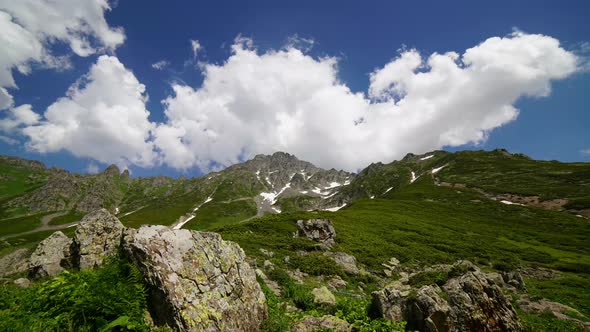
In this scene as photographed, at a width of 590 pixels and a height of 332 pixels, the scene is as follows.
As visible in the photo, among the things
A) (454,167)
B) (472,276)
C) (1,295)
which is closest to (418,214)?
(472,276)

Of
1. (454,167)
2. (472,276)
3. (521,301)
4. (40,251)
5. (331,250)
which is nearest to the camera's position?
(472,276)

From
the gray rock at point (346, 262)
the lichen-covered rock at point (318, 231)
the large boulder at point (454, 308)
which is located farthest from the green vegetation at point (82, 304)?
the lichen-covered rock at point (318, 231)

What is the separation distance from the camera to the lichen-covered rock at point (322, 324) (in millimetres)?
11445

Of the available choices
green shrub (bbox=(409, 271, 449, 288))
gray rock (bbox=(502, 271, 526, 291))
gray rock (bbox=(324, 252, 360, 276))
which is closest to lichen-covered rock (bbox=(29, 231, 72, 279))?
green shrub (bbox=(409, 271, 449, 288))

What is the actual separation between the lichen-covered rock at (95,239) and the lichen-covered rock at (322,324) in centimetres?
995

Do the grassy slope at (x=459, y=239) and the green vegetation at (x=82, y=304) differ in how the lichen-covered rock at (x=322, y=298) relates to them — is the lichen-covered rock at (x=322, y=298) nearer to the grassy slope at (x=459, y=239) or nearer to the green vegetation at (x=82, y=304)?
the green vegetation at (x=82, y=304)

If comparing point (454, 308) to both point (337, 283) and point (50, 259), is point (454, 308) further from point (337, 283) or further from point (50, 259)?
point (50, 259)

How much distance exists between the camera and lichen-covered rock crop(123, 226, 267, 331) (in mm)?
9195

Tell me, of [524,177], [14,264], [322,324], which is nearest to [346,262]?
[322,324]

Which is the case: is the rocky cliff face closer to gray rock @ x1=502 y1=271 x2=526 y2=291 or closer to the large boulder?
the large boulder

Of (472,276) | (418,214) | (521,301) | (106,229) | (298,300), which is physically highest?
(418,214)

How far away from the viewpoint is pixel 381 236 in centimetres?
5797

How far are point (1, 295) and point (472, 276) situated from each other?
1830cm

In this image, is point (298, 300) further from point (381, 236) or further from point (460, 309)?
point (381, 236)
